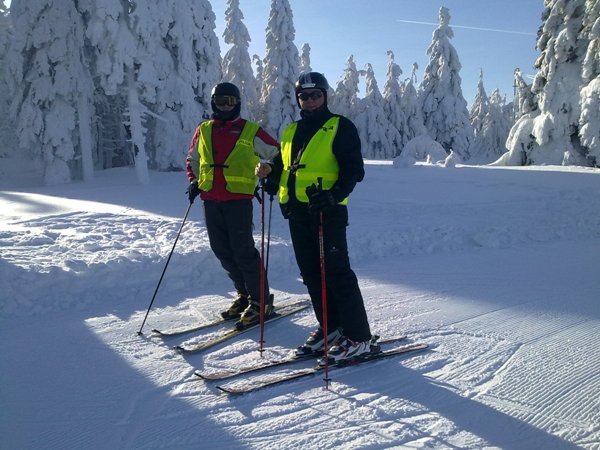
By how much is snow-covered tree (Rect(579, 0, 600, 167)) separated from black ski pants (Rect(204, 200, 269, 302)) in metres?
20.7

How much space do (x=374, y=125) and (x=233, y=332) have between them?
4481 cm

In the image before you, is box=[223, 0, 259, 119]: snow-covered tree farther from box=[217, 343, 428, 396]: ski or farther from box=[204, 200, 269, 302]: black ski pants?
box=[217, 343, 428, 396]: ski

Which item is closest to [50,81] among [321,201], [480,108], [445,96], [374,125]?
[321,201]

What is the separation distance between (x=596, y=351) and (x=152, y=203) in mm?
11548

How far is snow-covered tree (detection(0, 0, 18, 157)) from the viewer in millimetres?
28984

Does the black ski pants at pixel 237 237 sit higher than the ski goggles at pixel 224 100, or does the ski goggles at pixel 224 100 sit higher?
the ski goggles at pixel 224 100

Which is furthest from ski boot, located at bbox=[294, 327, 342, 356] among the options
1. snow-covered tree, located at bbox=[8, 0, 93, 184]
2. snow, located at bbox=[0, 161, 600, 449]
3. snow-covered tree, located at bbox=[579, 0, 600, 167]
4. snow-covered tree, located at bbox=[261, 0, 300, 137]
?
snow-covered tree, located at bbox=[261, 0, 300, 137]

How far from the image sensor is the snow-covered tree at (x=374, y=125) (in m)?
47.2

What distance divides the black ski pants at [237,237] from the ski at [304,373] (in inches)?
51.5

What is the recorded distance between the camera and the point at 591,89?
20.3 meters

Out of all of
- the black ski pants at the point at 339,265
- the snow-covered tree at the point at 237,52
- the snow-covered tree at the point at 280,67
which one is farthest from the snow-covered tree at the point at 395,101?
the black ski pants at the point at 339,265

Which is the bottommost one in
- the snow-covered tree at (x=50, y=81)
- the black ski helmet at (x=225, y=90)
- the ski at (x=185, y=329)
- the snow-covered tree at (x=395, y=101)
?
the ski at (x=185, y=329)

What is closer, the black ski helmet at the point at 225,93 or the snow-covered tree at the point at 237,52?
the black ski helmet at the point at 225,93

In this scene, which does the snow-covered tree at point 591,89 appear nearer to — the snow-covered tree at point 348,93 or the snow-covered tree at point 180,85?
the snow-covered tree at point 180,85
